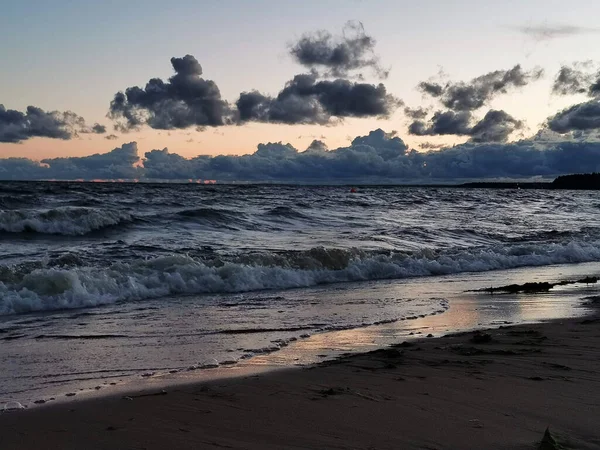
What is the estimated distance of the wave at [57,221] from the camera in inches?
860

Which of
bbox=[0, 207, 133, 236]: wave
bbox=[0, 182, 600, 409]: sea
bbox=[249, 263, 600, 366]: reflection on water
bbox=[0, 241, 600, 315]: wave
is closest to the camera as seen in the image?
bbox=[0, 182, 600, 409]: sea

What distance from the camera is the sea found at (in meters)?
6.75

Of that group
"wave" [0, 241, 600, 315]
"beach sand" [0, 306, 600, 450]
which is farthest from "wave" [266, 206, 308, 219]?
"beach sand" [0, 306, 600, 450]

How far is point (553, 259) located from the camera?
20.4 m

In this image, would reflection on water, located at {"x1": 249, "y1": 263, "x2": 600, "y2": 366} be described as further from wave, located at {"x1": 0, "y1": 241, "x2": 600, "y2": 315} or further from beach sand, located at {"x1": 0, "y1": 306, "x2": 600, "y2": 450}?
wave, located at {"x1": 0, "y1": 241, "x2": 600, "y2": 315}

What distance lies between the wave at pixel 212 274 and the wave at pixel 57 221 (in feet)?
33.6

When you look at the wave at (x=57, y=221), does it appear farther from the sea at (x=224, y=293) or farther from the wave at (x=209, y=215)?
the wave at (x=209, y=215)

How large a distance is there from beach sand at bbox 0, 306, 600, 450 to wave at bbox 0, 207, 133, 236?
18570mm

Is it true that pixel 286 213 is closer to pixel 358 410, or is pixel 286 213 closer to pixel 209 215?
pixel 209 215

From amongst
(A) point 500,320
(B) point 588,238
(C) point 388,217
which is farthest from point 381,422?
(C) point 388,217

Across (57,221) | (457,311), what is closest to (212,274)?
(457,311)

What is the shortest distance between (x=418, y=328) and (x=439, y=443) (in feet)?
15.2

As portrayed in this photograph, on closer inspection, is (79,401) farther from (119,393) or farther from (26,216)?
(26,216)

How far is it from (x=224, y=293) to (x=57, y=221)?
492 inches
